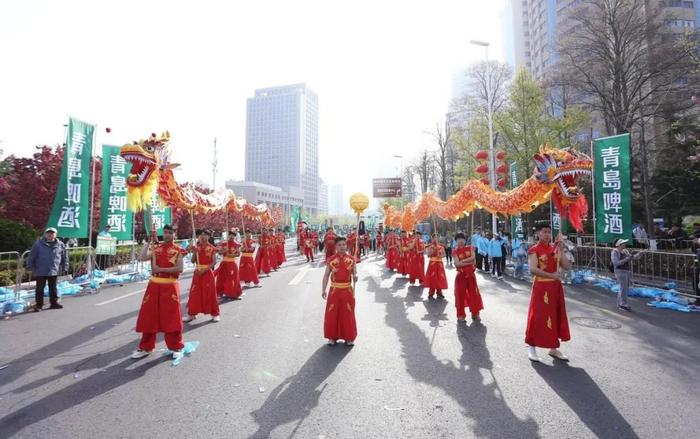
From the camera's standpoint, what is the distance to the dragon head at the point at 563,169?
6.41 metres

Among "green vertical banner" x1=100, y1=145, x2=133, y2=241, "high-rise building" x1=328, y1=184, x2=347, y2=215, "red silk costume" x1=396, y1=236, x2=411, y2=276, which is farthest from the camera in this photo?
"high-rise building" x1=328, y1=184, x2=347, y2=215

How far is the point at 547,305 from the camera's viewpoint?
516cm

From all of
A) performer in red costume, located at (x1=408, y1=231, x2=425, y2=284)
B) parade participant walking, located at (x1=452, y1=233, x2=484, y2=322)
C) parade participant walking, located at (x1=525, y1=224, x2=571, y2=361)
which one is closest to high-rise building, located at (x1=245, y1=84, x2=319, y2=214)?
performer in red costume, located at (x1=408, y1=231, x2=425, y2=284)

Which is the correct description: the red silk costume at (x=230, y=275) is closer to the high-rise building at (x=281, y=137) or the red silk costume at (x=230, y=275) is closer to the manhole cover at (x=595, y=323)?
the manhole cover at (x=595, y=323)

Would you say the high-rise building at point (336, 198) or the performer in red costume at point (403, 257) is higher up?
the high-rise building at point (336, 198)

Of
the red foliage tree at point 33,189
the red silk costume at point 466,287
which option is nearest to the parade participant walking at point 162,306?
the red silk costume at point 466,287

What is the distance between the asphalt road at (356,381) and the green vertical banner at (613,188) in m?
3.83

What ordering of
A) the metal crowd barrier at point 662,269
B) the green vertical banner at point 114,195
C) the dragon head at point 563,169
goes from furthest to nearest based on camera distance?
the green vertical banner at point 114,195 < the metal crowd barrier at point 662,269 < the dragon head at point 563,169

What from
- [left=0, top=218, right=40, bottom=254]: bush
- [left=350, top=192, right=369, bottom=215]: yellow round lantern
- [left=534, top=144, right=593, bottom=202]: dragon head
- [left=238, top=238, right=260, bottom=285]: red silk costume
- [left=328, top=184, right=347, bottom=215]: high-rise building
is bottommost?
[left=238, top=238, right=260, bottom=285]: red silk costume

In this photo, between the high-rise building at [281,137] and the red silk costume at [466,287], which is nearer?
the red silk costume at [466,287]

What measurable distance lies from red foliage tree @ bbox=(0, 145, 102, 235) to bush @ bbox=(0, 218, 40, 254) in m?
0.98

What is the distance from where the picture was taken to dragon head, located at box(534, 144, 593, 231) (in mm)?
6422

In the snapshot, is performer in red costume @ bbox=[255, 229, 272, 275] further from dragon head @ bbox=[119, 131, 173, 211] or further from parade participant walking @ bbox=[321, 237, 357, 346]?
parade participant walking @ bbox=[321, 237, 357, 346]

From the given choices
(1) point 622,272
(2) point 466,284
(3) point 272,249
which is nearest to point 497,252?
(1) point 622,272
